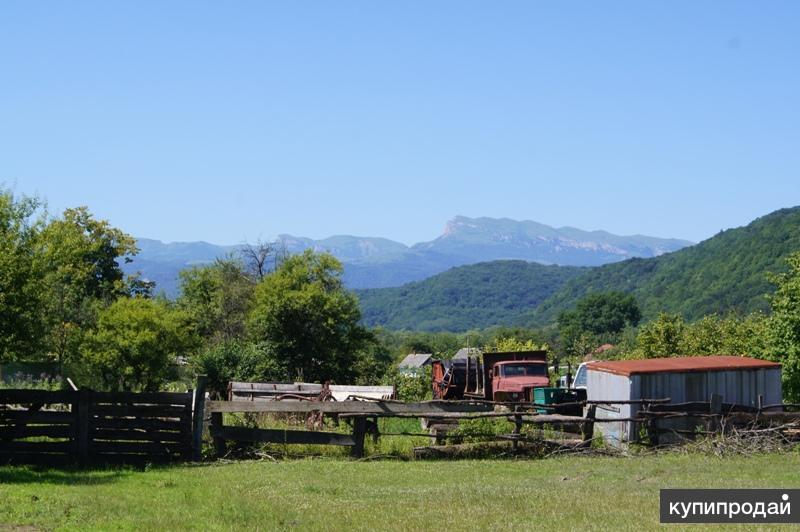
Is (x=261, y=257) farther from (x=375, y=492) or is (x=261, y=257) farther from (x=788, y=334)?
(x=375, y=492)

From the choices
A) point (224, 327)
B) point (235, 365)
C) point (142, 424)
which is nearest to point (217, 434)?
point (142, 424)

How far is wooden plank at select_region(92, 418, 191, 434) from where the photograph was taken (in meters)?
20.4

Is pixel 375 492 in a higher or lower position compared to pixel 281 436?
lower

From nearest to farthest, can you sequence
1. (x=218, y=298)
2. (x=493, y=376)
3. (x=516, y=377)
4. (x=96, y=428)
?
(x=96, y=428), (x=516, y=377), (x=493, y=376), (x=218, y=298)

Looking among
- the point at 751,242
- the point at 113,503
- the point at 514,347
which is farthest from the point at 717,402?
the point at 751,242

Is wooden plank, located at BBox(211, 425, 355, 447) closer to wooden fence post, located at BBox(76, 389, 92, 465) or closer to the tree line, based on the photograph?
wooden fence post, located at BBox(76, 389, 92, 465)

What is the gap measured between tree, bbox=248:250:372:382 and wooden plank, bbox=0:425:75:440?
29880 millimetres

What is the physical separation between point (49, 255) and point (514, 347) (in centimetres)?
2860

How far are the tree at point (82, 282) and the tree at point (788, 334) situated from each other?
28.3 m

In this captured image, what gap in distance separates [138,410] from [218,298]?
170ft

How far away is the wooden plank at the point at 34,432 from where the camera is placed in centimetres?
2005

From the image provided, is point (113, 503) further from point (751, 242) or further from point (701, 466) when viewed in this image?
point (751, 242)

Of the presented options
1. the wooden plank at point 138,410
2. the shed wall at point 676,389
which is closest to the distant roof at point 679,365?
the shed wall at point 676,389

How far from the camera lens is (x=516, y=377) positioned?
3594cm
